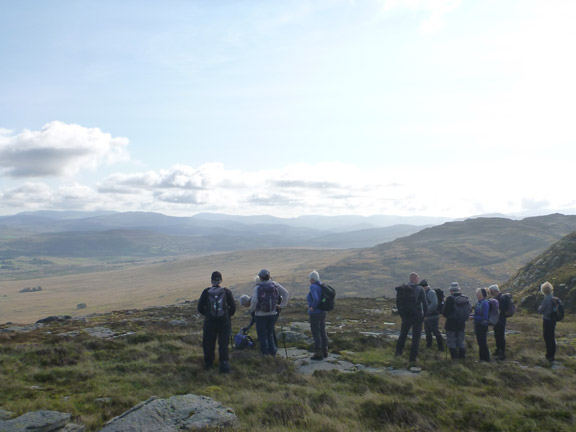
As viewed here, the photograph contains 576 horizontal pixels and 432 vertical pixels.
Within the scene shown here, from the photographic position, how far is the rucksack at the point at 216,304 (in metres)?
Result: 11.2

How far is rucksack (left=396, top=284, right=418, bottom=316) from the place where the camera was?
1308 centimetres

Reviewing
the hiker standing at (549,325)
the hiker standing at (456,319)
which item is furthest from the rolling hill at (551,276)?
the hiker standing at (456,319)

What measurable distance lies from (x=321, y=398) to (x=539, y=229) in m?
222

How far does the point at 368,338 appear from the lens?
16516 mm

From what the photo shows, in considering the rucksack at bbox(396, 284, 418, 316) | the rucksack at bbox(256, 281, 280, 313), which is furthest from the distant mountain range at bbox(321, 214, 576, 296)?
the rucksack at bbox(256, 281, 280, 313)

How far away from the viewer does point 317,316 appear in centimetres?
1286

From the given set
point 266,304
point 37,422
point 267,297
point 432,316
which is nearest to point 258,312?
point 266,304

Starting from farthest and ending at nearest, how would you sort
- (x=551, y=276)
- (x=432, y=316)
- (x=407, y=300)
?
1. (x=551, y=276)
2. (x=432, y=316)
3. (x=407, y=300)

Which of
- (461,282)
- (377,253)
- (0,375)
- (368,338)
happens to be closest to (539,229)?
(377,253)

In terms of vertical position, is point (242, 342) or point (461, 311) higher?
point (461, 311)

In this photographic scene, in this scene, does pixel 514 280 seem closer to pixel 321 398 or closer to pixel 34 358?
pixel 321 398

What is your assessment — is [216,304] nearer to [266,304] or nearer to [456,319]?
[266,304]

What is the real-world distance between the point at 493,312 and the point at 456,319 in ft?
4.73

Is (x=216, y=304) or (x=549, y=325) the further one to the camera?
(x=549, y=325)
